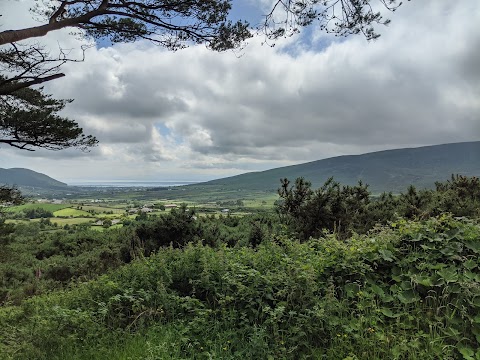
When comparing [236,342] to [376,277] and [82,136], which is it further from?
[82,136]

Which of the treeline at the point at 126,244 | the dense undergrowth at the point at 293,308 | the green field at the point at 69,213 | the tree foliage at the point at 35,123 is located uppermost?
the tree foliage at the point at 35,123

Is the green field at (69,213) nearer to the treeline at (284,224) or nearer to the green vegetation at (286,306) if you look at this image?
the treeline at (284,224)

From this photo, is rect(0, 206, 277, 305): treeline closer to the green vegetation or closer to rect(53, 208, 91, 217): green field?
A: the green vegetation

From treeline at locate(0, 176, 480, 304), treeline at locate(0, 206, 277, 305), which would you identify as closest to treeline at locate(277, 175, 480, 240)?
treeline at locate(0, 176, 480, 304)

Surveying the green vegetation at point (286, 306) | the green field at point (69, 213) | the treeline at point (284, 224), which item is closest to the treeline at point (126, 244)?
the treeline at point (284, 224)

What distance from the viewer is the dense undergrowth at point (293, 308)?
291cm

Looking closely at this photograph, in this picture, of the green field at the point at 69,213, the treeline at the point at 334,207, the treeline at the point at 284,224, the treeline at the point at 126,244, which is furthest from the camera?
the green field at the point at 69,213

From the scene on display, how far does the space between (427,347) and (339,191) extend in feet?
26.1

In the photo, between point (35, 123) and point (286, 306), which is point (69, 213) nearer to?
point (35, 123)

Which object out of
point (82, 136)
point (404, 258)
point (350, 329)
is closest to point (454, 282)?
point (404, 258)

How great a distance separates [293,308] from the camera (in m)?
3.35

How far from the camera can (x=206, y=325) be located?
3.40 m

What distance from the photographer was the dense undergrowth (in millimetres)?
2908

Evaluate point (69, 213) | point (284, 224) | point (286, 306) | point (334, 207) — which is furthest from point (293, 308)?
point (69, 213)
